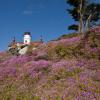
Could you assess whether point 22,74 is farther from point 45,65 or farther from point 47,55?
point 47,55

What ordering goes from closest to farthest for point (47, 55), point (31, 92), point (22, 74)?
point (31, 92) → point (22, 74) → point (47, 55)

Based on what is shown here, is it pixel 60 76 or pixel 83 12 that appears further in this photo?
pixel 83 12

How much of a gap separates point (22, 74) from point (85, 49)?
5.84 m

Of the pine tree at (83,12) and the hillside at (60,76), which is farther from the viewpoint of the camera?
the pine tree at (83,12)

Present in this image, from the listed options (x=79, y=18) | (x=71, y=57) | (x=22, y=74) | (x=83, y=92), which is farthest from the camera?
(x=79, y=18)

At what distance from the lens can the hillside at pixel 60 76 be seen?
1370 centimetres

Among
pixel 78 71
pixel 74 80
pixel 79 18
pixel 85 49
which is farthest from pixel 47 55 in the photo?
pixel 79 18

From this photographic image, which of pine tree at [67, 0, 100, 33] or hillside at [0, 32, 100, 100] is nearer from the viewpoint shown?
hillside at [0, 32, 100, 100]

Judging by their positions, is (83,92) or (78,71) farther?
(78,71)

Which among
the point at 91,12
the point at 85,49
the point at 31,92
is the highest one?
the point at 91,12

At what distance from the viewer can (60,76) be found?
1686cm

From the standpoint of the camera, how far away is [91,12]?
5962 cm

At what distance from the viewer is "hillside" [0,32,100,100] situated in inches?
539

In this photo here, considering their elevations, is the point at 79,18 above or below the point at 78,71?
above
